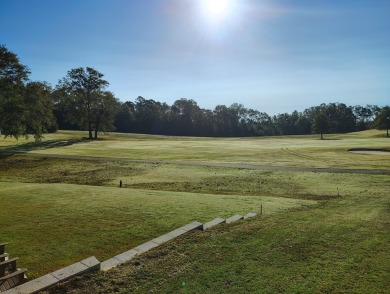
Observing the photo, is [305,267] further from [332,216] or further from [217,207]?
[217,207]

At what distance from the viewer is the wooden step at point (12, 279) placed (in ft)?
26.4

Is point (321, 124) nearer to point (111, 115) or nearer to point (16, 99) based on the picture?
point (111, 115)

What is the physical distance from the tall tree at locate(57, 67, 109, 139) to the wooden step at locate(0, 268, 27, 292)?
262 ft

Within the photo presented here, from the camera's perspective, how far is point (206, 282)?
771cm

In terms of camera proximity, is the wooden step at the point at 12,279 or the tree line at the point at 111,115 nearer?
the wooden step at the point at 12,279

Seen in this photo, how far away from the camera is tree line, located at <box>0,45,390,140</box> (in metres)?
52.9

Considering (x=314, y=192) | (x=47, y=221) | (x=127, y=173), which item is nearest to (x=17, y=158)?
(x=127, y=173)

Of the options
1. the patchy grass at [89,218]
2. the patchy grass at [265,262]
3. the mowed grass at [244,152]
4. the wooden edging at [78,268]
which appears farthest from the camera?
the mowed grass at [244,152]

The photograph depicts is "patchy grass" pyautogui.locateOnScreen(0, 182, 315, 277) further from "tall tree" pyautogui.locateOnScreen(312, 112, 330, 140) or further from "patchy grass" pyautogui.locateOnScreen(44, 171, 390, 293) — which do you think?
"tall tree" pyautogui.locateOnScreen(312, 112, 330, 140)

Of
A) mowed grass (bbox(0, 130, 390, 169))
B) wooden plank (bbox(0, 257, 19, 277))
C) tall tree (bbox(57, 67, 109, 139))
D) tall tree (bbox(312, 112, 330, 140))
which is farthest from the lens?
tall tree (bbox(312, 112, 330, 140))

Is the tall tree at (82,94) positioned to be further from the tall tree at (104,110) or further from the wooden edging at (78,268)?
the wooden edging at (78,268)

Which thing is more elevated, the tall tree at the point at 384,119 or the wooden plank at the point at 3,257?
the tall tree at the point at 384,119

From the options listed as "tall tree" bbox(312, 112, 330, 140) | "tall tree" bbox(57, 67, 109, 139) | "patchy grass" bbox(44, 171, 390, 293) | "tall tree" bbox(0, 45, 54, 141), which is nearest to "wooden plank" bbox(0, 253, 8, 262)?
"patchy grass" bbox(44, 171, 390, 293)

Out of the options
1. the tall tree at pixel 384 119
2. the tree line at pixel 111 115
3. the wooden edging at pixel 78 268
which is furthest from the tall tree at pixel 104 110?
the tall tree at pixel 384 119
